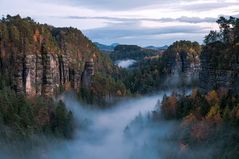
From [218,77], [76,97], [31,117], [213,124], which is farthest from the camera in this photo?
[76,97]

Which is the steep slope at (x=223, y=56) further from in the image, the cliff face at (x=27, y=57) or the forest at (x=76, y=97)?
the cliff face at (x=27, y=57)

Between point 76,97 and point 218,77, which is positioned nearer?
point 218,77

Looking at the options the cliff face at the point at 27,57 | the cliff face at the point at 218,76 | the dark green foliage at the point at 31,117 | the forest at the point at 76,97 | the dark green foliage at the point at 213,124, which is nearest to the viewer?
the dark green foliage at the point at 213,124

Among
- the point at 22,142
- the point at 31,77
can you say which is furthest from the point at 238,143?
the point at 31,77

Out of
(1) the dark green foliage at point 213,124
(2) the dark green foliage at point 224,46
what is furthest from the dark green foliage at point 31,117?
(2) the dark green foliage at point 224,46

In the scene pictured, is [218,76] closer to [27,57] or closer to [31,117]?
[31,117]

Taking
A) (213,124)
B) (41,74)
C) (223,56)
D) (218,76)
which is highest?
(223,56)

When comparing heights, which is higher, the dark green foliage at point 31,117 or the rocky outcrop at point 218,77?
the rocky outcrop at point 218,77

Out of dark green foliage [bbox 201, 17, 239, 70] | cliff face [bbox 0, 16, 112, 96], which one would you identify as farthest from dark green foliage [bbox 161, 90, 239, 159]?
cliff face [bbox 0, 16, 112, 96]

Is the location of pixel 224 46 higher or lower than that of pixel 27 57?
higher

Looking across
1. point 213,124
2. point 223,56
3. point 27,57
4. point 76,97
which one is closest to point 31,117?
point 27,57

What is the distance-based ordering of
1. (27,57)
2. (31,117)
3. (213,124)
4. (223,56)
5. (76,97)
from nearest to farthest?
(213,124) → (223,56) → (31,117) → (27,57) → (76,97)
